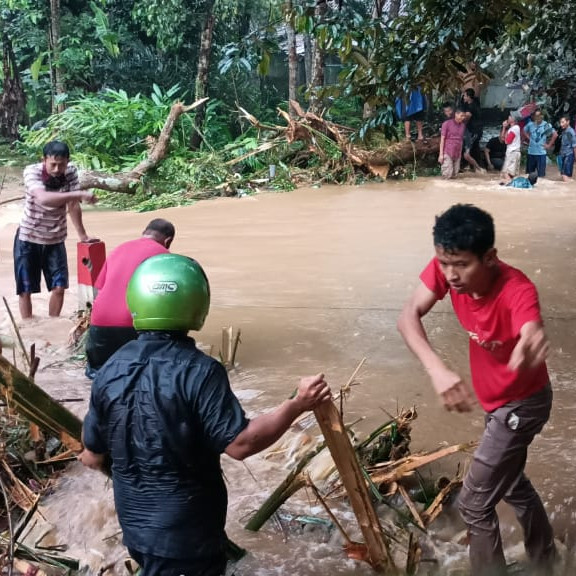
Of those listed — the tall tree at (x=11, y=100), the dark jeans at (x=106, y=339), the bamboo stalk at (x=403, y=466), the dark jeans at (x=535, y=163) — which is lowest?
the bamboo stalk at (x=403, y=466)

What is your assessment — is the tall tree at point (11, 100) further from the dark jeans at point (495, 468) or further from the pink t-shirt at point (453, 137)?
the dark jeans at point (495, 468)

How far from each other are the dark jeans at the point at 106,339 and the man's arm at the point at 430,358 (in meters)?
2.21

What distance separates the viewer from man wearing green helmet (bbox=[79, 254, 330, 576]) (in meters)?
2.06

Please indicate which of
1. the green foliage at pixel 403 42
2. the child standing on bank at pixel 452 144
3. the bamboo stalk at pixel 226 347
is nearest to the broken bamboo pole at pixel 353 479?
the green foliage at pixel 403 42

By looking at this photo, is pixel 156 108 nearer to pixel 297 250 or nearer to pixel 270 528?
pixel 297 250

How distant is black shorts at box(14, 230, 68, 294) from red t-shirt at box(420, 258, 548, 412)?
4542 mm

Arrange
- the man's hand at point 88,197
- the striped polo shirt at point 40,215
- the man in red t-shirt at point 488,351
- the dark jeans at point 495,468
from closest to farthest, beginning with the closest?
Result: the man in red t-shirt at point 488,351 < the dark jeans at point 495,468 < the man's hand at point 88,197 < the striped polo shirt at point 40,215

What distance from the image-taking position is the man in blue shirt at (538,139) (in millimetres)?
14539

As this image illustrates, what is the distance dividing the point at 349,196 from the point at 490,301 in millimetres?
11004

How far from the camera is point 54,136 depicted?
16.1 metres

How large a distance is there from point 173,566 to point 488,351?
4.44 feet

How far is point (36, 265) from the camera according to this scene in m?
6.43

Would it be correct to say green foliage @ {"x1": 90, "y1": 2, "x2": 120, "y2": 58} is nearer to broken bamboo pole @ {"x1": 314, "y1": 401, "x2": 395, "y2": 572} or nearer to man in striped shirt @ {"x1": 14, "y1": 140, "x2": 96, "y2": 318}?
man in striped shirt @ {"x1": 14, "y1": 140, "x2": 96, "y2": 318}

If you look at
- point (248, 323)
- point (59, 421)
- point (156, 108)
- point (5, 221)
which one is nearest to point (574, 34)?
point (248, 323)
